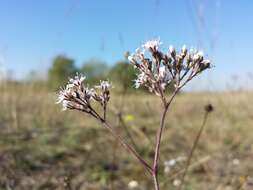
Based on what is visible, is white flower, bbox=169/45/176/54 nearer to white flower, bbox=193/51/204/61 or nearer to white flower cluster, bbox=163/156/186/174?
white flower, bbox=193/51/204/61

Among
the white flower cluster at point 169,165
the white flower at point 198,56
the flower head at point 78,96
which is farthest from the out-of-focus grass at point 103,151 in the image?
the white flower at point 198,56

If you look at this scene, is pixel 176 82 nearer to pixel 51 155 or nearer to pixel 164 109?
pixel 164 109

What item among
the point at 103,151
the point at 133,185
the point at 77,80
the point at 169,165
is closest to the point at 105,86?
the point at 77,80

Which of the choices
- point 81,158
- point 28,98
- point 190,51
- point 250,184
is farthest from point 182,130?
point 190,51

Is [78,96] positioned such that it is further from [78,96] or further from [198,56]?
[198,56]

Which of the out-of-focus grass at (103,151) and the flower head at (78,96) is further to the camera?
the out-of-focus grass at (103,151)

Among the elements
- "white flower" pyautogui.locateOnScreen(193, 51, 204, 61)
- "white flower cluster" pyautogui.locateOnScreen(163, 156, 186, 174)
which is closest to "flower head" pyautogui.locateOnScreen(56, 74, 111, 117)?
"white flower" pyautogui.locateOnScreen(193, 51, 204, 61)

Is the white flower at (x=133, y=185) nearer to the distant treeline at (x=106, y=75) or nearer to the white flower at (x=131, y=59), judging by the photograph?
the distant treeline at (x=106, y=75)
